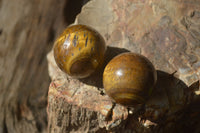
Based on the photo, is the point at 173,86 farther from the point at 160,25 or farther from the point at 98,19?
the point at 98,19

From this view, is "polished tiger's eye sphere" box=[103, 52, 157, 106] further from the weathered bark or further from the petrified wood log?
the weathered bark

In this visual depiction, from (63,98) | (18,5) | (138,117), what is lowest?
(138,117)

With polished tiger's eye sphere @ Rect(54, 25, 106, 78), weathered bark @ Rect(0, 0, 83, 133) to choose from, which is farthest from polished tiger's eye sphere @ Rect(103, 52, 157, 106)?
weathered bark @ Rect(0, 0, 83, 133)

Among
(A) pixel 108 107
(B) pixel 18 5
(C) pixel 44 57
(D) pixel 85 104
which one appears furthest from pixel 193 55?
(B) pixel 18 5

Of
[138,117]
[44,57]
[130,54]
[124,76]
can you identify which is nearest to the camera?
[124,76]

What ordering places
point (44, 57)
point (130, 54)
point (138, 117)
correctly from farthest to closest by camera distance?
point (44, 57), point (138, 117), point (130, 54)

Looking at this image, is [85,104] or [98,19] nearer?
[85,104]
